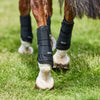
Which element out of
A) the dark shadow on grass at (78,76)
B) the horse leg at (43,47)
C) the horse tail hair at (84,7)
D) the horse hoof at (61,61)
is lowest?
the dark shadow on grass at (78,76)

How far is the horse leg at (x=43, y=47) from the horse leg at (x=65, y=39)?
0.26m

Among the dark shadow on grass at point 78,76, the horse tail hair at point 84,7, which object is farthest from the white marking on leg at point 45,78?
the horse tail hair at point 84,7

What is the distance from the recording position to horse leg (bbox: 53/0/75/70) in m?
2.30

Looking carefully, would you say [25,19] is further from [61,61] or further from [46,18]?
[46,18]

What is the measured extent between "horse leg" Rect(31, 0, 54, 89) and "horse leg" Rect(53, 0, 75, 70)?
0.26 meters

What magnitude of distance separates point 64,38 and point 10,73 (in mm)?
806

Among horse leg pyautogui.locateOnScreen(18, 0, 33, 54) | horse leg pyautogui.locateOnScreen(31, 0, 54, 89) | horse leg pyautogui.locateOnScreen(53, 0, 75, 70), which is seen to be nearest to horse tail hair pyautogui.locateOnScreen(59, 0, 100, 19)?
horse leg pyautogui.locateOnScreen(53, 0, 75, 70)

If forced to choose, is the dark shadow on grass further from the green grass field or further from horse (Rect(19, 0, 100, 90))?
horse (Rect(19, 0, 100, 90))

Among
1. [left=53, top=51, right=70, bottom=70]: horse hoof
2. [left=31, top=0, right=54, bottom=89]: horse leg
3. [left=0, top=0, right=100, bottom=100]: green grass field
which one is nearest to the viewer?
[left=0, top=0, right=100, bottom=100]: green grass field

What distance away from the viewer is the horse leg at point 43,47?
85.7 inches

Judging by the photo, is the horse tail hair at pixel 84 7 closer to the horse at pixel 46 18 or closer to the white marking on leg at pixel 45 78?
the horse at pixel 46 18

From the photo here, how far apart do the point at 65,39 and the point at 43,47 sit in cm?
45

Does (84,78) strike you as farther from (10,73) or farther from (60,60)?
(10,73)

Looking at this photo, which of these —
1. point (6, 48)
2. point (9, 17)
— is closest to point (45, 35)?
point (6, 48)
